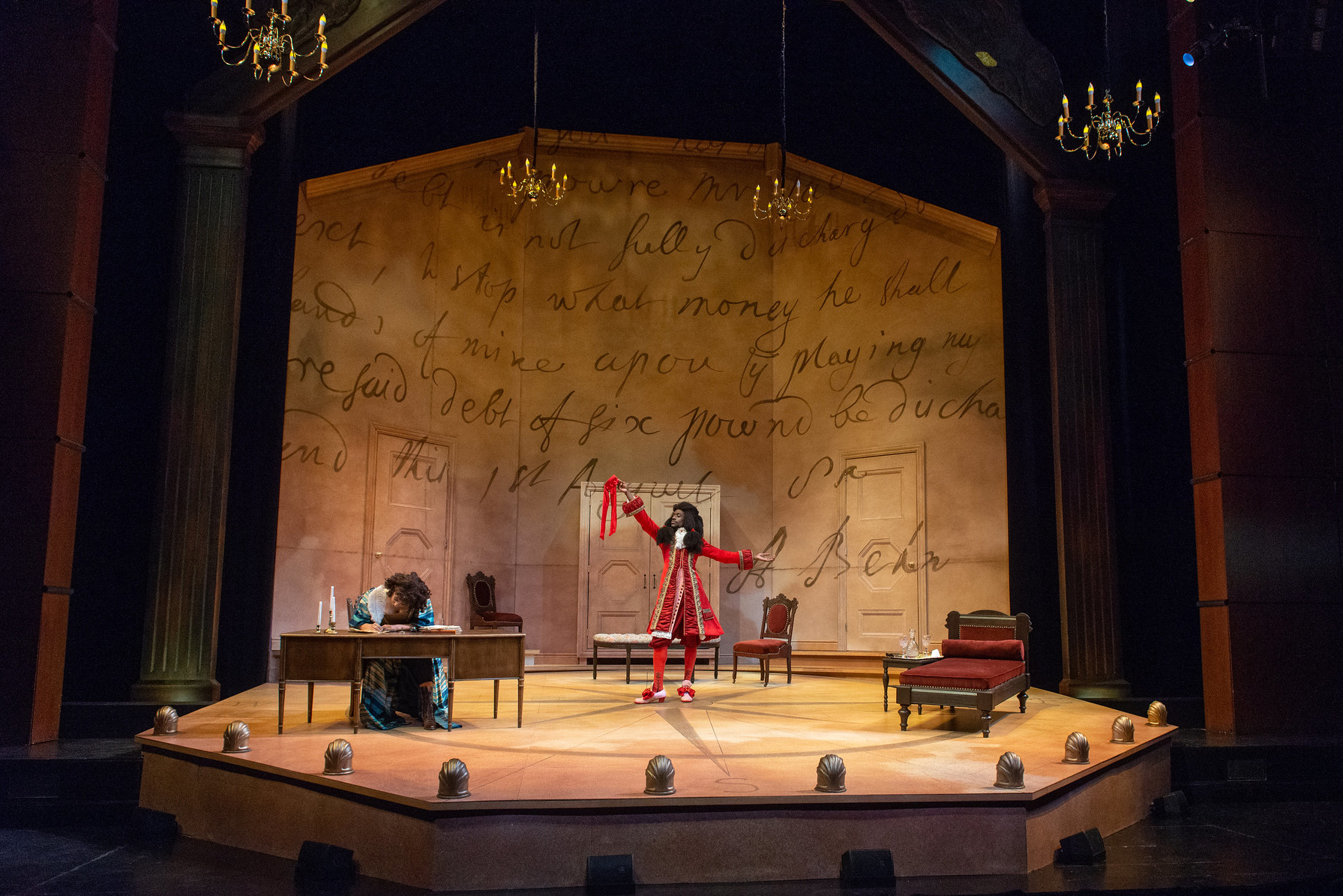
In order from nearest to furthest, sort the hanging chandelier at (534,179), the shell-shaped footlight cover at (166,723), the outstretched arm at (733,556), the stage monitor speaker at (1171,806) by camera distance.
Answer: the shell-shaped footlight cover at (166,723) → the stage monitor speaker at (1171,806) → the outstretched arm at (733,556) → the hanging chandelier at (534,179)

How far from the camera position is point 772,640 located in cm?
879

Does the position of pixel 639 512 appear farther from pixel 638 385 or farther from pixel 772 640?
pixel 638 385

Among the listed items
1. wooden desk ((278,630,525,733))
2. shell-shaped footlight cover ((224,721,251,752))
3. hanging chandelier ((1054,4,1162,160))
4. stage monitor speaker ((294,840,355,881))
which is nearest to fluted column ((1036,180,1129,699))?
hanging chandelier ((1054,4,1162,160))

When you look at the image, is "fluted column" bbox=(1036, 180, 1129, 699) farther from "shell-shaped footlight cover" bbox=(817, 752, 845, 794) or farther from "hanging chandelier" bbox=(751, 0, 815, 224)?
"shell-shaped footlight cover" bbox=(817, 752, 845, 794)

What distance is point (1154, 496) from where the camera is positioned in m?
7.48

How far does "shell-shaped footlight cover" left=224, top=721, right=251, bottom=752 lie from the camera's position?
4543 millimetres

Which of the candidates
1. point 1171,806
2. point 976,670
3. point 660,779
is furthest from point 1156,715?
point 660,779

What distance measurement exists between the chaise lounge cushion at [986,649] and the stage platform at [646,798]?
0.59m

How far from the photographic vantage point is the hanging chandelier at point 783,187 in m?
9.07

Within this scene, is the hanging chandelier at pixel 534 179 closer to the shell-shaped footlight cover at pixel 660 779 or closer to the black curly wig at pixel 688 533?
the black curly wig at pixel 688 533

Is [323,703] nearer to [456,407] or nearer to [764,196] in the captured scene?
[456,407]

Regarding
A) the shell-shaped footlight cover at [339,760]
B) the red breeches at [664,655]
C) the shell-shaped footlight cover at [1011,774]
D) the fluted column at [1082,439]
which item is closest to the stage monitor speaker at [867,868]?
the shell-shaped footlight cover at [1011,774]

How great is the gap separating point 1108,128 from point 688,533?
413 centimetres

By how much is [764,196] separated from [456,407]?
450 centimetres
